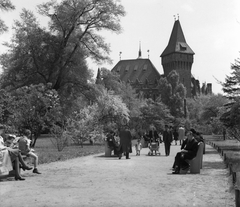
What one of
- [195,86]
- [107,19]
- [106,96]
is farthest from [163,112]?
[195,86]

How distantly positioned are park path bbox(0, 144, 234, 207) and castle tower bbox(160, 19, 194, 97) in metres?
91.8

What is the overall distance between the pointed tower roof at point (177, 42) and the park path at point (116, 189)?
3652 inches

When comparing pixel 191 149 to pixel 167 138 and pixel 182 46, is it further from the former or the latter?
pixel 182 46

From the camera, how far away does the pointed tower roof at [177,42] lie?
4060 inches

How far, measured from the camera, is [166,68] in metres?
107

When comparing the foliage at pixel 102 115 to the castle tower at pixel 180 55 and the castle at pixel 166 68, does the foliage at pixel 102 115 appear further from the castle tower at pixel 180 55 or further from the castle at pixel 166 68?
the castle tower at pixel 180 55

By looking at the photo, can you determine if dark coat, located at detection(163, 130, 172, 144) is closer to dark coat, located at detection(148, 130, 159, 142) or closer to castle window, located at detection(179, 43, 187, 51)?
dark coat, located at detection(148, 130, 159, 142)

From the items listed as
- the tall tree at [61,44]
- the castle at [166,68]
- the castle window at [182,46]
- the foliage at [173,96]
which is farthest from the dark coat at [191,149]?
the castle window at [182,46]

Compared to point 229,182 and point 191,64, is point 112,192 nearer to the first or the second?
point 229,182

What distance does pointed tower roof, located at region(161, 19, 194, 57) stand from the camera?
338 ft

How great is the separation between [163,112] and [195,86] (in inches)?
2253

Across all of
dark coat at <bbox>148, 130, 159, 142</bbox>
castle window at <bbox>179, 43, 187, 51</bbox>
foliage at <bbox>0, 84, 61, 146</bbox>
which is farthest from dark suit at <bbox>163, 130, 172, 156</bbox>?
castle window at <bbox>179, 43, 187, 51</bbox>

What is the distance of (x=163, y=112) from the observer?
2386 inches

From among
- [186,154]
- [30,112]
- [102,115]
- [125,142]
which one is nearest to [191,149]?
[186,154]
